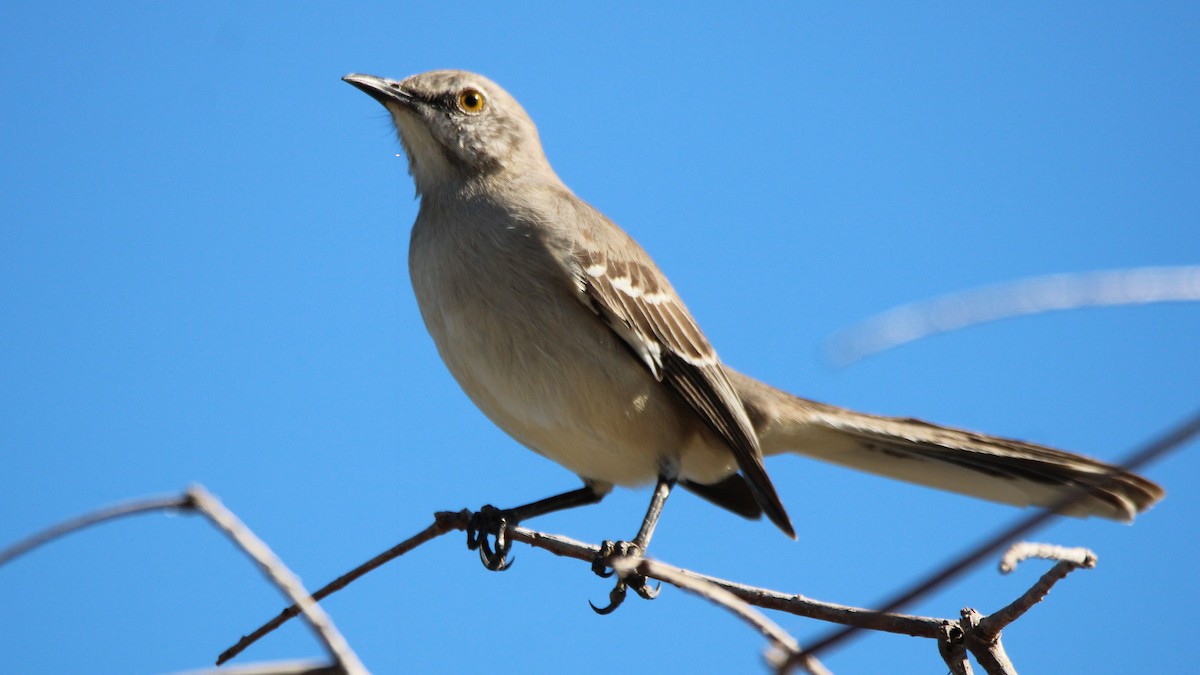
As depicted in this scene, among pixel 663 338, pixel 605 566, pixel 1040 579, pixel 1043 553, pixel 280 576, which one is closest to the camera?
pixel 280 576

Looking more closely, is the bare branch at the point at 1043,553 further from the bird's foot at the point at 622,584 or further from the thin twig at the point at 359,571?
the bird's foot at the point at 622,584

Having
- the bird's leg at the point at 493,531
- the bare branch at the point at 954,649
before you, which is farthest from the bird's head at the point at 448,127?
the bare branch at the point at 954,649

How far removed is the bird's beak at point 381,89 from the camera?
591 centimetres

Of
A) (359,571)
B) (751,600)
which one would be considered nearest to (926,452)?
(751,600)

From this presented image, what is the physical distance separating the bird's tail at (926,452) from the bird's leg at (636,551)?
1057mm

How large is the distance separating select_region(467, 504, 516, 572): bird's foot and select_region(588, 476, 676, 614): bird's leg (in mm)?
525

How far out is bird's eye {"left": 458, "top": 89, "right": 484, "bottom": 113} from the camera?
602 centimetres

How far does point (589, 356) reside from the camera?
5145 mm

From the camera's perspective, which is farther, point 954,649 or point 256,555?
point 954,649

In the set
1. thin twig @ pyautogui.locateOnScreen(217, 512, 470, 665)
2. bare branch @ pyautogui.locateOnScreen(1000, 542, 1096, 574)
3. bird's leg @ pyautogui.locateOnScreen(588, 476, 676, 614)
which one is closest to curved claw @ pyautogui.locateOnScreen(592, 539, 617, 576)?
bird's leg @ pyautogui.locateOnScreen(588, 476, 676, 614)

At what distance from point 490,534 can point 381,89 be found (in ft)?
8.33

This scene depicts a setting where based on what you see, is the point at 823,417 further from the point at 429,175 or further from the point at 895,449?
the point at 429,175

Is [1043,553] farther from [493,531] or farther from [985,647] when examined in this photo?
[493,531]

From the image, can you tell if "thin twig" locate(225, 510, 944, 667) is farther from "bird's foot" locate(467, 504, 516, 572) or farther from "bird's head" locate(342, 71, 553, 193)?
"bird's head" locate(342, 71, 553, 193)
